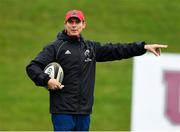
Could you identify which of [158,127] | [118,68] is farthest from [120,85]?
[158,127]

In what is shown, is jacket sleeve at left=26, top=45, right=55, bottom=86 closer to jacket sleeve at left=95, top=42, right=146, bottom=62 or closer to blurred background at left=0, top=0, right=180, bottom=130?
jacket sleeve at left=95, top=42, right=146, bottom=62

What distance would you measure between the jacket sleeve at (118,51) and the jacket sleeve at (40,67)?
56 cm

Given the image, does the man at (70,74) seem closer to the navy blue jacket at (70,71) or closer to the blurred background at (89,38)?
the navy blue jacket at (70,71)

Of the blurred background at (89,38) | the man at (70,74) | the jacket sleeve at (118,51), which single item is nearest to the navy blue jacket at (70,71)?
the man at (70,74)

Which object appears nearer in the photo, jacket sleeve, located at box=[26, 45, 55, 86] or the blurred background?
jacket sleeve, located at box=[26, 45, 55, 86]

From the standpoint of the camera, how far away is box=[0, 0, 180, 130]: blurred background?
13000 millimetres

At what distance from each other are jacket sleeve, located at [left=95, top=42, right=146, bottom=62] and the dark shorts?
64 cm

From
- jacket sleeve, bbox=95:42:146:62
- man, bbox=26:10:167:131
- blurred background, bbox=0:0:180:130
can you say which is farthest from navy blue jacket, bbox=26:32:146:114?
blurred background, bbox=0:0:180:130

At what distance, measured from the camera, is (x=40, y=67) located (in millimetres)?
7625

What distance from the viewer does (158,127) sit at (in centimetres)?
1245

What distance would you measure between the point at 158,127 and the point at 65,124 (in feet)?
16.3

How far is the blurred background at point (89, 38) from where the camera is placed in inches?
512

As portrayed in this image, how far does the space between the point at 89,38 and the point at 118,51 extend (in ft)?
18.6

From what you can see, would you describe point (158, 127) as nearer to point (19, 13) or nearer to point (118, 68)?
point (118, 68)
